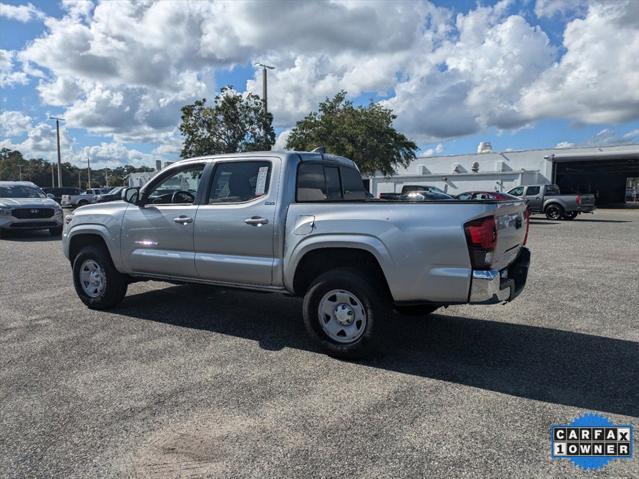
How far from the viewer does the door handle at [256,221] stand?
184 inches

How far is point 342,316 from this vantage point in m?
4.35

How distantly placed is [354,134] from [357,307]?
25.2m

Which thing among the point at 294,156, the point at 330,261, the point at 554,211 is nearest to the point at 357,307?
the point at 330,261

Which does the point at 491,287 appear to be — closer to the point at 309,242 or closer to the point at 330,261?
the point at 330,261

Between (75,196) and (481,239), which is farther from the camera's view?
(75,196)

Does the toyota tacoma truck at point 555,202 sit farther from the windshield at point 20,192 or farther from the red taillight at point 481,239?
the red taillight at point 481,239

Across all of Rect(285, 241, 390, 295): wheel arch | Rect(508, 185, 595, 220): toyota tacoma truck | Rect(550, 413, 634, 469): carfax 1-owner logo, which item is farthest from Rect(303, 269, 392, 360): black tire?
Rect(508, 185, 595, 220): toyota tacoma truck

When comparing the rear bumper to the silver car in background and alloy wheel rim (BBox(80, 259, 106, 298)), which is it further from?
the silver car in background

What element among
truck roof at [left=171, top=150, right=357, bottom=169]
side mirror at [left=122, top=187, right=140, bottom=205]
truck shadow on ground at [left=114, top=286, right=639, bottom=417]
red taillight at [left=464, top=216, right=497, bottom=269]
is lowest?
truck shadow on ground at [left=114, top=286, right=639, bottom=417]

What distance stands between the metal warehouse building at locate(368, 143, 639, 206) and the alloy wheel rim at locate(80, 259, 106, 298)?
3742cm

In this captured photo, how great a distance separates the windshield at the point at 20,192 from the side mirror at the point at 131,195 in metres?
12.5

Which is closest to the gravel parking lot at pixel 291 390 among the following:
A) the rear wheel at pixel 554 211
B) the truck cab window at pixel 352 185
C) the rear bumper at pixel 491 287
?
the rear bumper at pixel 491 287

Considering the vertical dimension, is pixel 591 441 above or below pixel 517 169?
below

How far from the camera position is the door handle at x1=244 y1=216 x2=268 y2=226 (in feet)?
15.4
